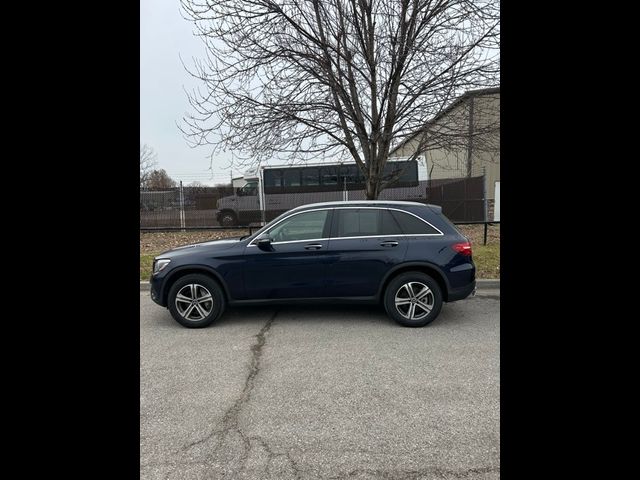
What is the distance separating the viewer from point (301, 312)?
5.59 metres

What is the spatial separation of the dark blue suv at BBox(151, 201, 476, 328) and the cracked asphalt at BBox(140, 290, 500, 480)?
0.34 meters

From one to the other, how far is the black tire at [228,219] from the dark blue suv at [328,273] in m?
11.3

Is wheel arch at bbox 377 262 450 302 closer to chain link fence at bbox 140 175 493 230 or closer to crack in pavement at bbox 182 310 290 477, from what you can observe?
crack in pavement at bbox 182 310 290 477

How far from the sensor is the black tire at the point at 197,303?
5.00 metres

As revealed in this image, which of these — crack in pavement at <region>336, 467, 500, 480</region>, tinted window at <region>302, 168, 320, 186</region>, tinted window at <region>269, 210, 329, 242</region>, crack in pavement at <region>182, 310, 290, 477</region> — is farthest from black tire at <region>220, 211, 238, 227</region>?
crack in pavement at <region>336, 467, 500, 480</region>

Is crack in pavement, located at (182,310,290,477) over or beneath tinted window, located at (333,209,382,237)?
beneath

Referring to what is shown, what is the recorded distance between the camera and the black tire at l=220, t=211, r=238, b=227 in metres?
16.1

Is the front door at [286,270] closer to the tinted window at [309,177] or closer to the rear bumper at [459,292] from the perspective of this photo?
the rear bumper at [459,292]

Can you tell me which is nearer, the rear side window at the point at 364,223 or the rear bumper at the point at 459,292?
the rear bumper at the point at 459,292

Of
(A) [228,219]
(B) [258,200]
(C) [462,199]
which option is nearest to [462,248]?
(C) [462,199]

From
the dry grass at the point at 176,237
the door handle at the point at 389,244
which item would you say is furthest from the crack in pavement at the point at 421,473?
the dry grass at the point at 176,237
